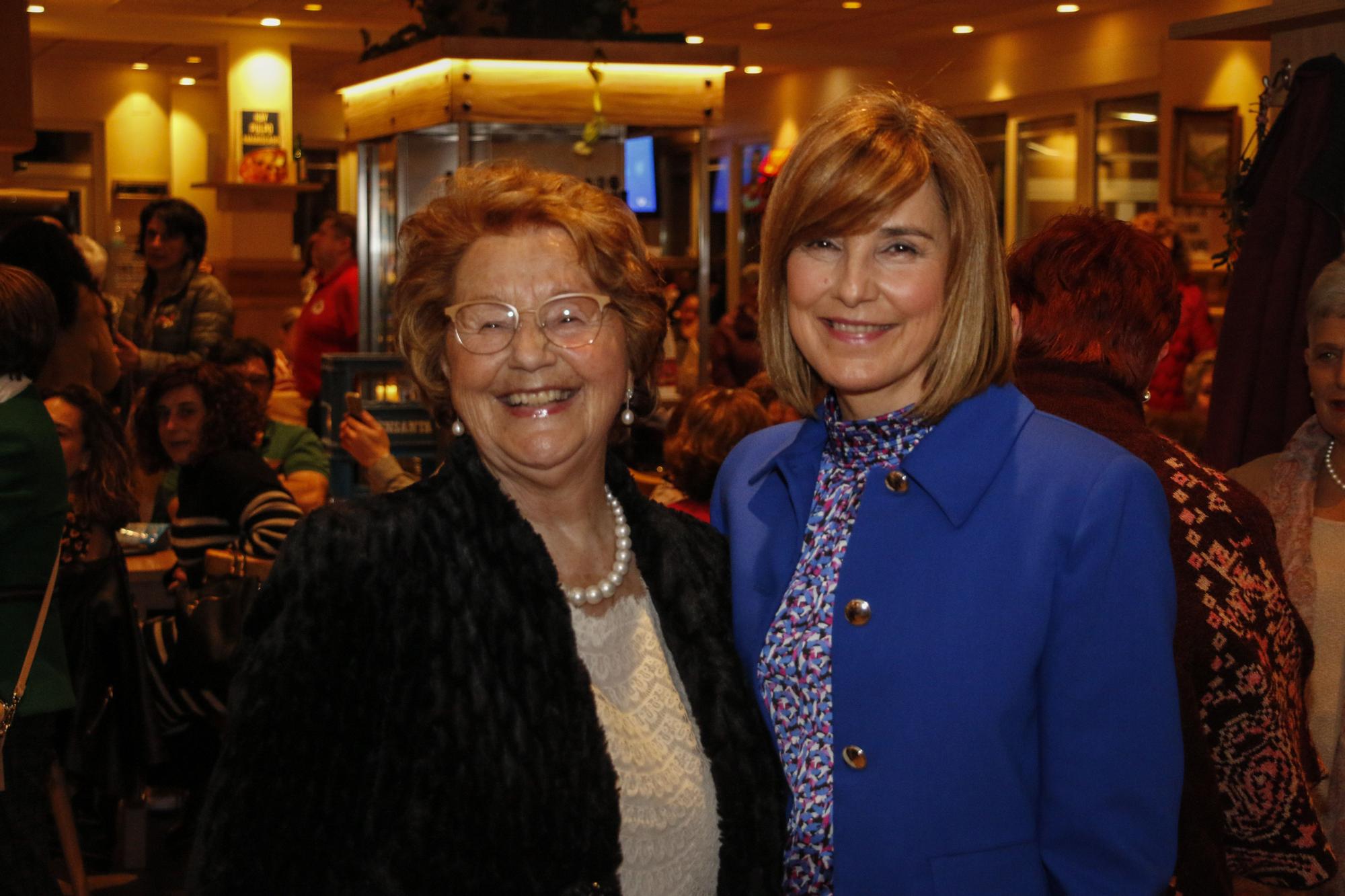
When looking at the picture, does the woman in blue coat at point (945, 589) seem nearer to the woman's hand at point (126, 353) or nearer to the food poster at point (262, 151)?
the woman's hand at point (126, 353)

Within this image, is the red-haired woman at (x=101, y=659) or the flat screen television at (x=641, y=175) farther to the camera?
the flat screen television at (x=641, y=175)

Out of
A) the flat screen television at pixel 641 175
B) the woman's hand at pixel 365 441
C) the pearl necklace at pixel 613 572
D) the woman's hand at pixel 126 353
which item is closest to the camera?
the pearl necklace at pixel 613 572

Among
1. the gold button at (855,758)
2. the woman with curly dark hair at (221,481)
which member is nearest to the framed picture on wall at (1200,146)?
the woman with curly dark hair at (221,481)

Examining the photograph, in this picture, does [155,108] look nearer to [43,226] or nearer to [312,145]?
[312,145]

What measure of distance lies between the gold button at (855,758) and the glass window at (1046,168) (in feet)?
→ 34.2

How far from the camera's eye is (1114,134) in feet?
36.2

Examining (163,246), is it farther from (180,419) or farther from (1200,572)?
(1200,572)

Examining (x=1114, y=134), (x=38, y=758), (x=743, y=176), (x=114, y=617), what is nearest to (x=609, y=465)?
(x=38, y=758)

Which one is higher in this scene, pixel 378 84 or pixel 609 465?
pixel 378 84

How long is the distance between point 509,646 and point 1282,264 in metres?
2.07

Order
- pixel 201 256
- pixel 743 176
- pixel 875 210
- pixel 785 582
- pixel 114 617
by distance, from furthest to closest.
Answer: pixel 743 176
pixel 201 256
pixel 114 617
pixel 785 582
pixel 875 210

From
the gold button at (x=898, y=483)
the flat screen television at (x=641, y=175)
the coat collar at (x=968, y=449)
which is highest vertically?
the flat screen television at (x=641, y=175)

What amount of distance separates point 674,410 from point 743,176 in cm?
1174

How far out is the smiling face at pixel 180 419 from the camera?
4.64 metres
